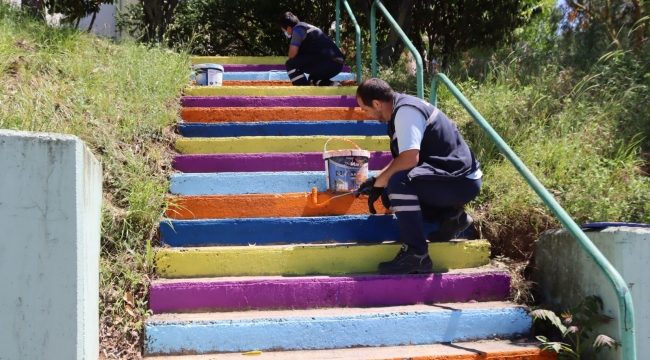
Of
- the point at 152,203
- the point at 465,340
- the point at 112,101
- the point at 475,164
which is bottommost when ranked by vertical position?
the point at 465,340

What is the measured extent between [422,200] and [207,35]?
8467 millimetres

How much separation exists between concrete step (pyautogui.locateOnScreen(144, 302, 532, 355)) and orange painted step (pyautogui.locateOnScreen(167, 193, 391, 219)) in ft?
3.32

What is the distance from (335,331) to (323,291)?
12.6 inches

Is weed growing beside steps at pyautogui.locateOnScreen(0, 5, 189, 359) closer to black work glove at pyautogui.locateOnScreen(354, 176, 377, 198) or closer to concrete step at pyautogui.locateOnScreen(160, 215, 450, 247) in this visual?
concrete step at pyautogui.locateOnScreen(160, 215, 450, 247)

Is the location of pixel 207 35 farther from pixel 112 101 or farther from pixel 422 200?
Answer: pixel 422 200

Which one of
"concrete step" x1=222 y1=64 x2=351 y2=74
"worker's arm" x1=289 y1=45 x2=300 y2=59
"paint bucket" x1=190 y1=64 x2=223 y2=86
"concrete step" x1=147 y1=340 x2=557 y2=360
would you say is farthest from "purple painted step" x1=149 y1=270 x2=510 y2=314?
"concrete step" x1=222 y1=64 x2=351 y2=74

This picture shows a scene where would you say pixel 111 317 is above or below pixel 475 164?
below

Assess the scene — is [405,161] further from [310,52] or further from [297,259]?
[310,52]

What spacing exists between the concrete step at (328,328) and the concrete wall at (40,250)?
70 cm

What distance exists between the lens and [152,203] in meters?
4.42

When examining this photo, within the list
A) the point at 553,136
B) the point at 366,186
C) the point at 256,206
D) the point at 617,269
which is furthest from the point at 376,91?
the point at 553,136

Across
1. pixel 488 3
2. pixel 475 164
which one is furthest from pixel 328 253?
pixel 488 3

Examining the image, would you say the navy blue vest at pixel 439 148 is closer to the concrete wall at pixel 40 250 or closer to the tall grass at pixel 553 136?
the tall grass at pixel 553 136

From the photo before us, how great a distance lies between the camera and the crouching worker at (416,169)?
4.07 m
